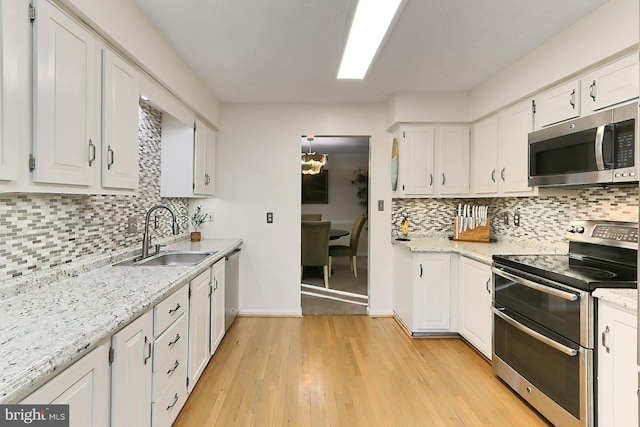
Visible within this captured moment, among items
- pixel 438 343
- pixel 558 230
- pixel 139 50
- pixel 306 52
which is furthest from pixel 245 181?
pixel 558 230

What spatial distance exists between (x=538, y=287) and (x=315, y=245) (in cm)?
345

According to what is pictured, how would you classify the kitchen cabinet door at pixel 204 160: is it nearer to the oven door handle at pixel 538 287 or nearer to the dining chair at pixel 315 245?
the dining chair at pixel 315 245

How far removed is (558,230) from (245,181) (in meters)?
2.96

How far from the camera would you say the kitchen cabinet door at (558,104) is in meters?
2.28

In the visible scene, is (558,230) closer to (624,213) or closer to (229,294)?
(624,213)

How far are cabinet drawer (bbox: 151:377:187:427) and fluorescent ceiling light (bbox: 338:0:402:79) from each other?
7.43 ft

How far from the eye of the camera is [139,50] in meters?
2.01

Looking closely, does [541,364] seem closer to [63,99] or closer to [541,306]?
[541,306]

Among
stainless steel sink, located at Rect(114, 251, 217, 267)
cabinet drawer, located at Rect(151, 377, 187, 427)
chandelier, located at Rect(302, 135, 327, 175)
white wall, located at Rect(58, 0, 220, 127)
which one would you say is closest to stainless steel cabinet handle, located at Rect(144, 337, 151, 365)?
cabinet drawer, located at Rect(151, 377, 187, 427)

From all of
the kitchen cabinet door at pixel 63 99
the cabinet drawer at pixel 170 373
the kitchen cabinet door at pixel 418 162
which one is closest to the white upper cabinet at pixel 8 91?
the kitchen cabinet door at pixel 63 99

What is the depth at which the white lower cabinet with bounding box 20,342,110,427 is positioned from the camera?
36.9 inches

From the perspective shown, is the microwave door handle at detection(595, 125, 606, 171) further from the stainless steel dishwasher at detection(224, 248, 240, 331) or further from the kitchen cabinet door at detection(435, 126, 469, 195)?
the stainless steel dishwasher at detection(224, 248, 240, 331)

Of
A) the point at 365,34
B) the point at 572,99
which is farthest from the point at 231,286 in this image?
the point at 572,99

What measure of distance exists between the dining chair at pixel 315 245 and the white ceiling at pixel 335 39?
222cm
